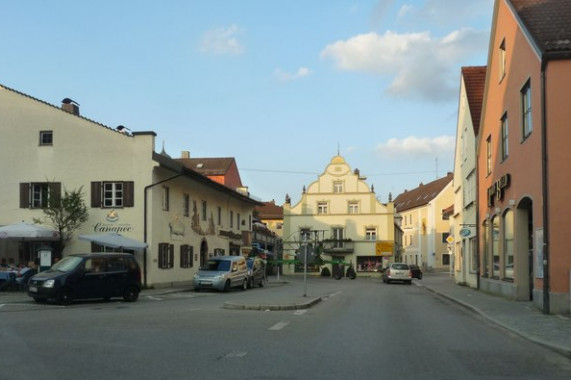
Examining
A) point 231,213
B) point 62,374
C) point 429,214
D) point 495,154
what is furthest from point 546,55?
point 429,214

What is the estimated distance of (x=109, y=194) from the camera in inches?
1190

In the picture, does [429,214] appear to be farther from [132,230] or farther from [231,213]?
[132,230]

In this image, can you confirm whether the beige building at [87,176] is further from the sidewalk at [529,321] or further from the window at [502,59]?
the window at [502,59]

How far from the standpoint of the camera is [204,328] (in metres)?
12.8

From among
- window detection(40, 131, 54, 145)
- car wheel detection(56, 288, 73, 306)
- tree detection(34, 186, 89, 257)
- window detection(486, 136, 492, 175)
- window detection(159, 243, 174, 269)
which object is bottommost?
car wheel detection(56, 288, 73, 306)

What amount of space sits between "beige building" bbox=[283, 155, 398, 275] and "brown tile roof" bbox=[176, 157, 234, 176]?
1068cm

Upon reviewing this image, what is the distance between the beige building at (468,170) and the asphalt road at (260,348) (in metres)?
16.2

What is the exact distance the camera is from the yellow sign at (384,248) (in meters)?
64.5

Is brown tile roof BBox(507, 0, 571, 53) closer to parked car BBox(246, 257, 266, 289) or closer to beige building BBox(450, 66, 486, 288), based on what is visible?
beige building BBox(450, 66, 486, 288)

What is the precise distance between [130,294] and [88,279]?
198 centimetres

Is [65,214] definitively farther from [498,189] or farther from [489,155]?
[489,155]

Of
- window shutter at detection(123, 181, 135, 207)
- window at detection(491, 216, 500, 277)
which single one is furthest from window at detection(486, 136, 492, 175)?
window shutter at detection(123, 181, 135, 207)

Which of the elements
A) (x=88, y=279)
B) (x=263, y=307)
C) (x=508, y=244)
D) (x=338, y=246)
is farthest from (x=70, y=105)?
(x=338, y=246)

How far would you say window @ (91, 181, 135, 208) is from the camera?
29.9 meters
